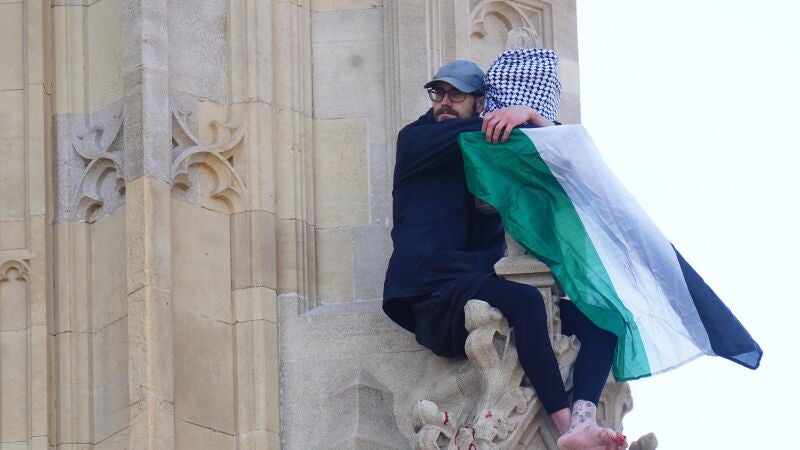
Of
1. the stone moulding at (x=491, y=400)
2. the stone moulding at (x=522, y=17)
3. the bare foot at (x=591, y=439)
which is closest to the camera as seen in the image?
the bare foot at (x=591, y=439)

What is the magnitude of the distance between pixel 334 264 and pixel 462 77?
1173 millimetres

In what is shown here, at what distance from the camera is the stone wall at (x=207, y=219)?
50.0 ft

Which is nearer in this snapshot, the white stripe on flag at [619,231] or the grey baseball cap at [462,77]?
the white stripe on flag at [619,231]

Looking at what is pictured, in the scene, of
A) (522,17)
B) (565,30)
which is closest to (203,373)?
(522,17)

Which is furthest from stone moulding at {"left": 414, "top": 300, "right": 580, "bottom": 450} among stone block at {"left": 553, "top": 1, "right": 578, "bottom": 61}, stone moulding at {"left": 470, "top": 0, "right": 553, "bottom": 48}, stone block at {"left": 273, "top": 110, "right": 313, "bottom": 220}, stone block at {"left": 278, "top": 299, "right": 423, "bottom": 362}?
stone block at {"left": 553, "top": 1, "right": 578, "bottom": 61}

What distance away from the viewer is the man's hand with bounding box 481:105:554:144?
49.9 feet

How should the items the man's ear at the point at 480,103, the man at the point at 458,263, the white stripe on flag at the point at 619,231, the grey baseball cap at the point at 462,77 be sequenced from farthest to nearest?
the man's ear at the point at 480,103, the grey baseball cap at the point at 462,77, the white stripe on flag at the point at 619,231, the man at the point at 458,263

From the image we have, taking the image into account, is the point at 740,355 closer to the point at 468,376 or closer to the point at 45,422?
the point at 468,376

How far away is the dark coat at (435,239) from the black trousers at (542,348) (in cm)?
18

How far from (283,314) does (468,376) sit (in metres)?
1.09

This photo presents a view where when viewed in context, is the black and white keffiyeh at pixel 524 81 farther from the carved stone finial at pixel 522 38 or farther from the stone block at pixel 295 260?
the stone block at pixel 295 260

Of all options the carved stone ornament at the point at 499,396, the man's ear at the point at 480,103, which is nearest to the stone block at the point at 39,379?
the carved stone ornament at the point at 499,396

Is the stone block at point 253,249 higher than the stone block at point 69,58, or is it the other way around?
the stone block at point 69,58

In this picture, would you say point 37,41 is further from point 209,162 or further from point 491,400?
point 491,400
